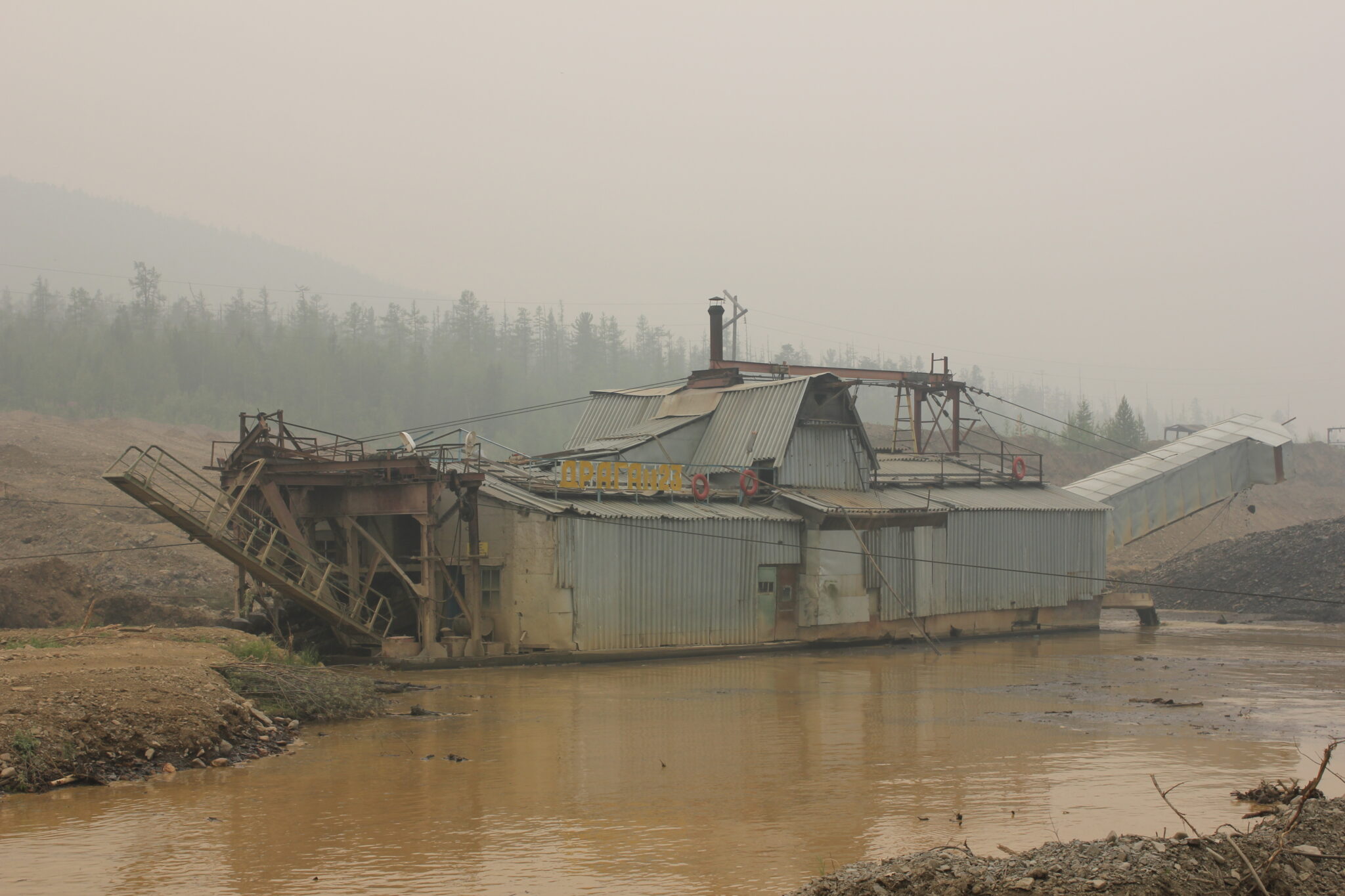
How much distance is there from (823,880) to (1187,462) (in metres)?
40.3

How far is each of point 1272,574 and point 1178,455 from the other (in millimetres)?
5678

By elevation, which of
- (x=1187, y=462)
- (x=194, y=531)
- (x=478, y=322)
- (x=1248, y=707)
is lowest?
(x=1248, y=707)

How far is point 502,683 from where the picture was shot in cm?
2372

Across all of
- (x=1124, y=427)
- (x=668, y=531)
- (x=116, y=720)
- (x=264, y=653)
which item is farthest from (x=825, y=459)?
(x=1124, y=427)

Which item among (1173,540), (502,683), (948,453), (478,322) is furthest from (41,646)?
(478,322)

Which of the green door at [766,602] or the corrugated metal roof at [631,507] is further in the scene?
the green door at [766,602]

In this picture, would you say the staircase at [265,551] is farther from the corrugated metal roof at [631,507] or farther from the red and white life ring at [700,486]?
the red and white life ring at [700,486]

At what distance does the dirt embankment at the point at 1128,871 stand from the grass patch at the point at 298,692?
11.2 meters

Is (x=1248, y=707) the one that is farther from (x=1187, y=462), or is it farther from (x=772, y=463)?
(x=1187, y=462)

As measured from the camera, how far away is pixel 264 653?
2170cm

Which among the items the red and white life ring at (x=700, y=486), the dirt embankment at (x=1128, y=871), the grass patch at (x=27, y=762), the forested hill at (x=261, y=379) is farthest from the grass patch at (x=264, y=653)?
the forested hill at (x=261, y=379)

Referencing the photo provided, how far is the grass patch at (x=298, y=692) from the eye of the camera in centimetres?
1780

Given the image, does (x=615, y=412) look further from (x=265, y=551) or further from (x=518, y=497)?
(x=265, y=551)

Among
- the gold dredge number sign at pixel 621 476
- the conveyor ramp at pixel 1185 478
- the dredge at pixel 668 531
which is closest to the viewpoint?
the dredge at pixel 668 531
